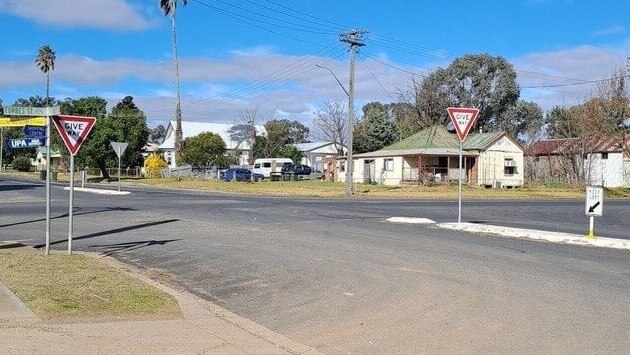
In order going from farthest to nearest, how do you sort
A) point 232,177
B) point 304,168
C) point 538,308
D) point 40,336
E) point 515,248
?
point 304,168, point 232,177, point 515,248, point 538,308, point 40,336

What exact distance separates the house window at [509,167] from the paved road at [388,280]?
40163 millimetres

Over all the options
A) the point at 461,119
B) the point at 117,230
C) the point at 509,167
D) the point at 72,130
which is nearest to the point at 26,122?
the point at 72,130

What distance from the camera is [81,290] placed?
865cm

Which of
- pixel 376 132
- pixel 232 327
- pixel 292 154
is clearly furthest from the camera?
pixel 292 154

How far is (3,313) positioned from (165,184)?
55092mm

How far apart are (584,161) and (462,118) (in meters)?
47.4

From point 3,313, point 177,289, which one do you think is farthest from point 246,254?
point 3,313

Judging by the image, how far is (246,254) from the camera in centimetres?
1301

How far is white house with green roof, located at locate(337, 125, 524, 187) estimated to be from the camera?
5709 centimetres

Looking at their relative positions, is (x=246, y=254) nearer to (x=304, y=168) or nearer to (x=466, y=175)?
(x=466, y=175)

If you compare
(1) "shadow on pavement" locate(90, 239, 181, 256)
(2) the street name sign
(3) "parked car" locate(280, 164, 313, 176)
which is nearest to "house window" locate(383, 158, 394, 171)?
(3) "parked car" locate(280, 164, 313, 176)

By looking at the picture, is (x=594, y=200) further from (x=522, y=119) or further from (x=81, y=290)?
(x=522, y=119)

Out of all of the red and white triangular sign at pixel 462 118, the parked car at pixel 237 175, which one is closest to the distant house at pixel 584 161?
the parked car at pixel 237 175

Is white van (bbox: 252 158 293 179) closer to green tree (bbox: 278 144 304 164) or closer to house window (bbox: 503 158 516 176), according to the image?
green tree (bbox: 278 144 304 164)
